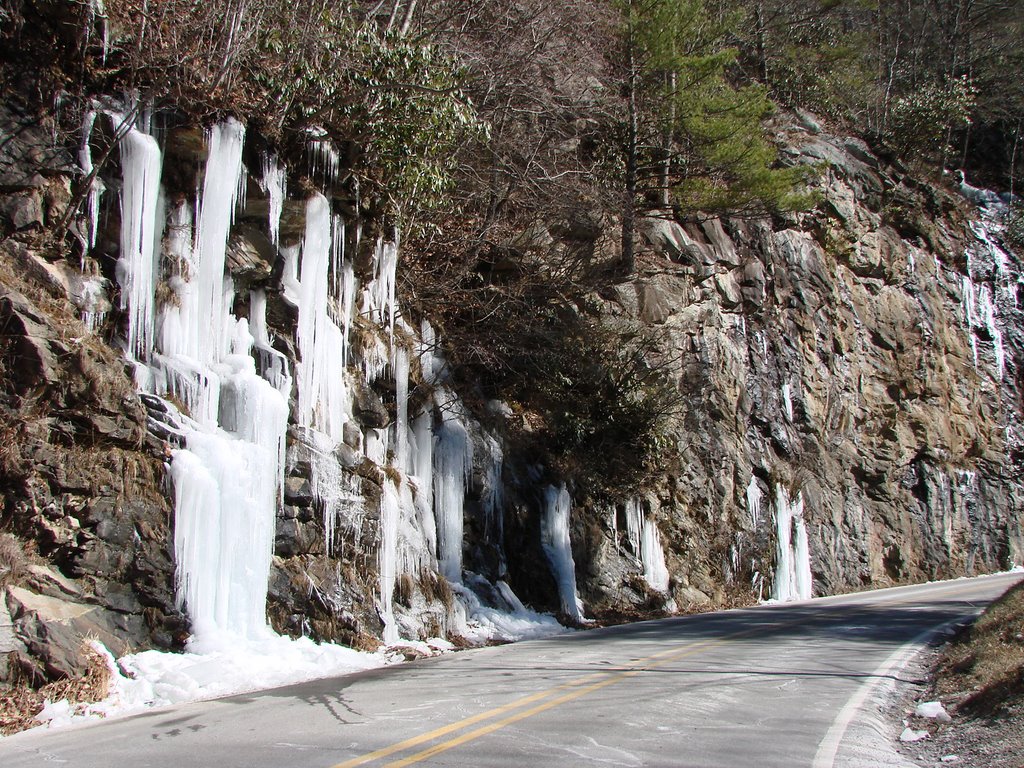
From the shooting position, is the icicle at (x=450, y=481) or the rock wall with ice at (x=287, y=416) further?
the icicle at (x=450, y=481)

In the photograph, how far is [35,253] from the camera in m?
9.44

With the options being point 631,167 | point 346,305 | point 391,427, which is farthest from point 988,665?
point 631,167

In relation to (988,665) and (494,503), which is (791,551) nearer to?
(494,503)

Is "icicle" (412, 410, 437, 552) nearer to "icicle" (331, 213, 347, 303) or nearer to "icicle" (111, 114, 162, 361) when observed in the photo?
"icicle" (331, 213, 347, 303)

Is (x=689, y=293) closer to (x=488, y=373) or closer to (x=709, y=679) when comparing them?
(x=488, y=373)

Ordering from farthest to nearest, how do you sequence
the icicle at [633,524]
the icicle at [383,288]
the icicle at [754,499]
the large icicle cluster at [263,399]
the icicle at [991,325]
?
the icicle at [991,325] → the icicle at [754,499] → the icicle at [633,524] → the icicle at [383,288] → the large icicle cluster at [263,399]

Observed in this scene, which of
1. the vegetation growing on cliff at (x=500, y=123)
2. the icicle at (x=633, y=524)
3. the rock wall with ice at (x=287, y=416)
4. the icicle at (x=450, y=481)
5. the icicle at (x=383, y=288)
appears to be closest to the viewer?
the rock wall with ice at (x=287, y=416)

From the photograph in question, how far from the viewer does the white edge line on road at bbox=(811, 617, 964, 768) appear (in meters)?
5.64

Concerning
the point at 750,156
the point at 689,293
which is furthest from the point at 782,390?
the point at 750,156

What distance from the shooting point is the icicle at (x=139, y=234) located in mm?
9914

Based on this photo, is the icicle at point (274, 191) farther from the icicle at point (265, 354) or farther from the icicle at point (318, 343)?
the icicle at point (265, 354)

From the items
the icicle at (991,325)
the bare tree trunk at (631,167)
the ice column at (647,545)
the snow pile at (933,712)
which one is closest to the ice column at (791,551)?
the ice column at (647,545)

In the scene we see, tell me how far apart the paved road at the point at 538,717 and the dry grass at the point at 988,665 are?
0.70 m

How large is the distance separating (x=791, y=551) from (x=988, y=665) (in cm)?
1661
